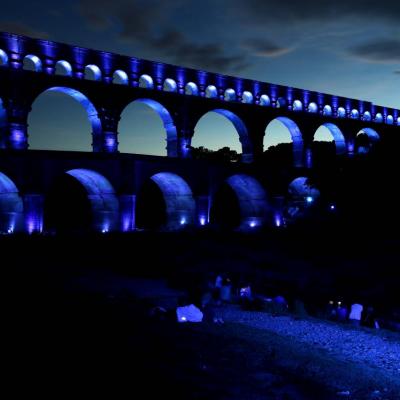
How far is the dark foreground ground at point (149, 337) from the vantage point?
8.70 m

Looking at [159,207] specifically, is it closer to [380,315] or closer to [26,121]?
[26,121]

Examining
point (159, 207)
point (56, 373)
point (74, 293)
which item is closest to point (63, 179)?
point (159, 207)

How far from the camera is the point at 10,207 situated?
28.5 metres

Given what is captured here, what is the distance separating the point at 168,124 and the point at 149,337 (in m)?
27.2

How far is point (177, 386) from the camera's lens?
8594 millimetres

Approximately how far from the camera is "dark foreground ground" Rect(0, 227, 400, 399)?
28.6 ft

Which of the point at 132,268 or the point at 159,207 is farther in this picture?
the point at 159,207

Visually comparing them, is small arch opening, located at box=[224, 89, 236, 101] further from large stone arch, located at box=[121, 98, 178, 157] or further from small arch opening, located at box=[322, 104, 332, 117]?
small arch opening, located at box=[322, 104, 332, 117]

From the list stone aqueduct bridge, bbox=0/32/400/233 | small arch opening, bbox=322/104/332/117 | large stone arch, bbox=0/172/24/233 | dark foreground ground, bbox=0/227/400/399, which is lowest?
dark foreground ground, bbox=0/227/400/399

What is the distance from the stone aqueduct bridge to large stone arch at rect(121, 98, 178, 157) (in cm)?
7

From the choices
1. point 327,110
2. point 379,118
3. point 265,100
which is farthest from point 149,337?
point 379,118

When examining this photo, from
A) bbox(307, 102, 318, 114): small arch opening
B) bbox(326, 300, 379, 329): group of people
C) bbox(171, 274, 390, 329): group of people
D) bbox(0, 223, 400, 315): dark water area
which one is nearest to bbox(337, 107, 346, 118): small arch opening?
bbox(307, 102, 318, 114): small arch opening

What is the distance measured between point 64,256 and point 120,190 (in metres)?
9.66

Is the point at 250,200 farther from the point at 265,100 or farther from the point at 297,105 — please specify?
the point at 297,105
